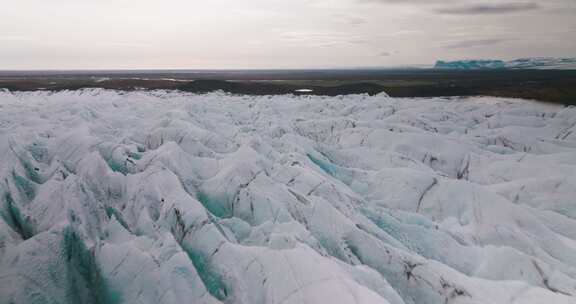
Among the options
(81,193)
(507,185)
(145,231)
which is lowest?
(507,185)

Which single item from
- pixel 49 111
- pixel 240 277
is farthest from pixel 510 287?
pixel 49 111

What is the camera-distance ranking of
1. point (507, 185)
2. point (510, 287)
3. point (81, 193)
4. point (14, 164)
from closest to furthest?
1. point (510, 287)
2. point (81, 193)
3. point (14, 164)
4. point (507, 185)

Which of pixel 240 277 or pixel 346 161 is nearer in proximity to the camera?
pixel 240 277

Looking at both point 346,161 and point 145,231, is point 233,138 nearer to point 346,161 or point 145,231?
point 346,161

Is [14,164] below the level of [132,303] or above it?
above

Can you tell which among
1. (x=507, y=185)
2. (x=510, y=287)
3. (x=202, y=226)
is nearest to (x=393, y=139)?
(x=507, y=185)

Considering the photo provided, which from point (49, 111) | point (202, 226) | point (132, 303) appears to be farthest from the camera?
point (49, 111)
